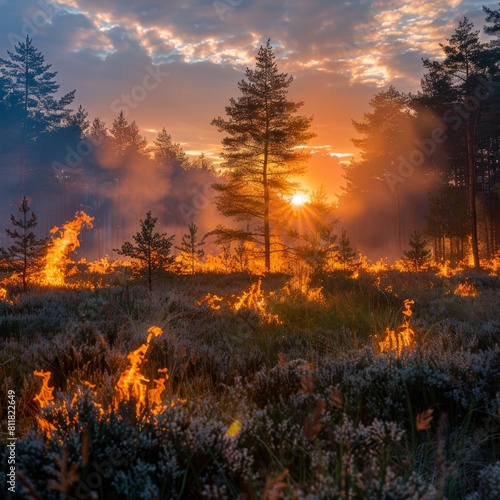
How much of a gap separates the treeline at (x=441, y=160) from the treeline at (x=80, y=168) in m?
25.1

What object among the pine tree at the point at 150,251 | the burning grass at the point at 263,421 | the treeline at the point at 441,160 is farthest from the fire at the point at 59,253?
the treeline at the point at 441,160

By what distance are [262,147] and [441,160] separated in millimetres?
26344

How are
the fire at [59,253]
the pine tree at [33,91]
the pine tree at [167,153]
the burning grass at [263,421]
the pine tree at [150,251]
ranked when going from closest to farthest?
the burning grass at [263,421], the pine tree at [150,251], the fire at [59,253], the pine tree at [33,91], the pine tree at [167,153]

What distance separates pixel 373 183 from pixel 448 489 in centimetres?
5734

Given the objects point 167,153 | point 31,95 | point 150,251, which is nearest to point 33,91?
point 31,95

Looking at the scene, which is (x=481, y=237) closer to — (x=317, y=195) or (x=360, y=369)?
(x=317, y=195)

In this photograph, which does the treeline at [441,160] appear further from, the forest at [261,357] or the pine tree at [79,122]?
the pine tree at [79,122]

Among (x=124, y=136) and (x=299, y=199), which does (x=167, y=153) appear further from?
(x=299, y=199)

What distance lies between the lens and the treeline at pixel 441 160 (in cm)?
2831

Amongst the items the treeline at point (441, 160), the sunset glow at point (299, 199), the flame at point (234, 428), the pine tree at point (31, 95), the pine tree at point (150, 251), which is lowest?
the flame at point (234, 428)

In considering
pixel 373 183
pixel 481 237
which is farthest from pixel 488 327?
pixel 373 183

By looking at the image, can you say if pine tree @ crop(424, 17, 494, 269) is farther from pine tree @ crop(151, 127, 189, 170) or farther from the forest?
pine tree @ crop(151, 127, 189, 170)

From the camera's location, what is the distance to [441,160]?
1812 inches

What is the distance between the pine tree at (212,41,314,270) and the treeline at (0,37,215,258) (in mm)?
29170
